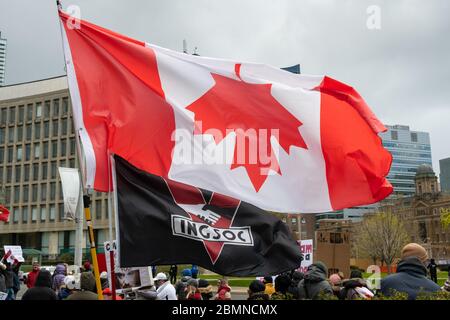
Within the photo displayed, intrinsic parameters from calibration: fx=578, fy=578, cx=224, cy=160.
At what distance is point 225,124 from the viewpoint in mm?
6496

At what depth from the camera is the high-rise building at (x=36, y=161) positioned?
83.8m

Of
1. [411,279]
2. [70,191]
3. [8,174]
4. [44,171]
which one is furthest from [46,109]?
[411,279]

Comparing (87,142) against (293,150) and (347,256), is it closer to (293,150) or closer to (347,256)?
(293,150)

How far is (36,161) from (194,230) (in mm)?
85132

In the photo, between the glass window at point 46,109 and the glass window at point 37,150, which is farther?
the glass window at point 37,150

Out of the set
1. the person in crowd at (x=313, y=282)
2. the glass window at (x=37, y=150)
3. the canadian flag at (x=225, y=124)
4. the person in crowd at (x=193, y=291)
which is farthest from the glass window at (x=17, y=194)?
the canadian flag at (x=225, y=124)

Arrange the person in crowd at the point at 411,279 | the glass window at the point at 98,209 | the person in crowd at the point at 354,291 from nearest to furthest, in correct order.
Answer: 1. the person in crowd at the point at 411,279
2. the person in crowd at the point at 354,291
3. the glass window at the point at 98,209

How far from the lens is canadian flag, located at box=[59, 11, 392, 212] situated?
602cm

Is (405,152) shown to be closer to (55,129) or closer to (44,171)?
(55,129)

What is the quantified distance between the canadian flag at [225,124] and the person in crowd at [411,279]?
1434 millimetres

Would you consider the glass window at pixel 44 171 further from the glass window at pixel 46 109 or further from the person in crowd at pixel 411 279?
the person in crowd at pixel 411 279

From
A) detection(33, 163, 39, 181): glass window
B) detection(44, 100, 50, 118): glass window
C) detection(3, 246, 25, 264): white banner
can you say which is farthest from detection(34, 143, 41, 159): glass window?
detection(3, 246, 25, 264): white banner

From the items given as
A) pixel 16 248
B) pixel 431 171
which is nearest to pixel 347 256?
pixel 16 248

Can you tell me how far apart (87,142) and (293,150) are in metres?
2.29
